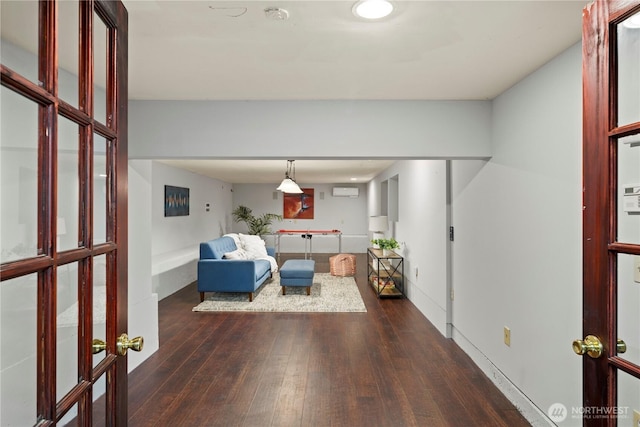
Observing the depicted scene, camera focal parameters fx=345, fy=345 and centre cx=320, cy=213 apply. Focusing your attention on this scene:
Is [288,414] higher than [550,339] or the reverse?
the reverse

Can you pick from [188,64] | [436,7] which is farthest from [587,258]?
[188,64]

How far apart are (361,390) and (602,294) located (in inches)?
71.4

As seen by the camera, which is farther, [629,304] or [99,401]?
[629,304]

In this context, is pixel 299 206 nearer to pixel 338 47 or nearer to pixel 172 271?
pixel 172 271

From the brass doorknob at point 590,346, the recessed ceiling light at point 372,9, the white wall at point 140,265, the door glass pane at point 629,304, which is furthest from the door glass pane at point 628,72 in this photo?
the white wall at point 140,265

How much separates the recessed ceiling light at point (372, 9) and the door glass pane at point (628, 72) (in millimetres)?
750

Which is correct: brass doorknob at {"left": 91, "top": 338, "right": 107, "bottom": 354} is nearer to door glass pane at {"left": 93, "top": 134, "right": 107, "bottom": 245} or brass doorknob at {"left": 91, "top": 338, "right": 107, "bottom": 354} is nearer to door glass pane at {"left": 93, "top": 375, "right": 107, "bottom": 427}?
door glass pane at {"left": 93, "top": 375, "right": 107, "bottom": 427}

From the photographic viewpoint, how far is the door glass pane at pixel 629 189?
1.00 metres

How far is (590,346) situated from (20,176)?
5.10 feet

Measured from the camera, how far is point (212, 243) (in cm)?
517

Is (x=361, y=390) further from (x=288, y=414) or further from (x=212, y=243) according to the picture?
(x=212, y=243)

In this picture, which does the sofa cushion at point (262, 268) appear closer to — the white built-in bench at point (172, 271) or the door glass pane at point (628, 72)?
the white built-in bench at point (172, 271)

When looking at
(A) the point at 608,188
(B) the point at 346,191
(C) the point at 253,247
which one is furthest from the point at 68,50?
(B) the point at 346,191

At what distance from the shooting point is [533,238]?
6.68 ft
